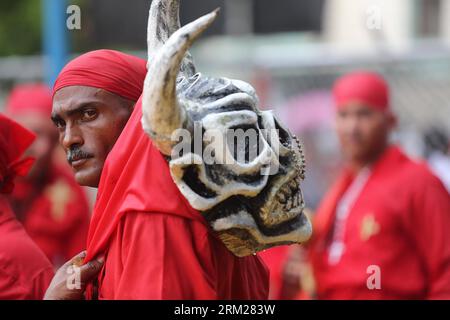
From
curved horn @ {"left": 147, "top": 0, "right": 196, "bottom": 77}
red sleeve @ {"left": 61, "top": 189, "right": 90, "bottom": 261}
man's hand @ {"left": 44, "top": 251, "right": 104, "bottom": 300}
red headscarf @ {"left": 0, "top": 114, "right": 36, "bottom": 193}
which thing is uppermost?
curved horn @ {"left": 147, "top": 0, "right": 196, "bottom": 77}

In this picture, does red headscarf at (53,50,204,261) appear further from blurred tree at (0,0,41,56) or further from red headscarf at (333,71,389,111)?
blurred tree at (0,0,41,56)

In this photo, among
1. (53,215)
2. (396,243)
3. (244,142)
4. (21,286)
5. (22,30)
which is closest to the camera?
(244,142)

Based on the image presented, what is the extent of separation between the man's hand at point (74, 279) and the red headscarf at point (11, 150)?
0.84 meters

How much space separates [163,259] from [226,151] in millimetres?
376

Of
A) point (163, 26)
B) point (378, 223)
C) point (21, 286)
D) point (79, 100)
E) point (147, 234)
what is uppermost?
point (163, 26)

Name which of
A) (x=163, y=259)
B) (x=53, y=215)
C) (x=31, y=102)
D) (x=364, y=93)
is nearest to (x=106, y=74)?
(x=163, y=259)

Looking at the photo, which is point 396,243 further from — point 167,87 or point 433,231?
point 167,87

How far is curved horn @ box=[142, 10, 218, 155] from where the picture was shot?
9.05 feet

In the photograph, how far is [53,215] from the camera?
718 centimetres

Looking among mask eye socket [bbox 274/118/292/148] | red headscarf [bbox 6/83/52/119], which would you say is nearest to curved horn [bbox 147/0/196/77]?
mask eye socket [bbox 274/118/292/148]

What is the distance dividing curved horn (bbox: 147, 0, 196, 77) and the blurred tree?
46.6 feet

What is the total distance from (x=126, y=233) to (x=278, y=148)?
1.82 feet

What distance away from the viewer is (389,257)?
5.93m
